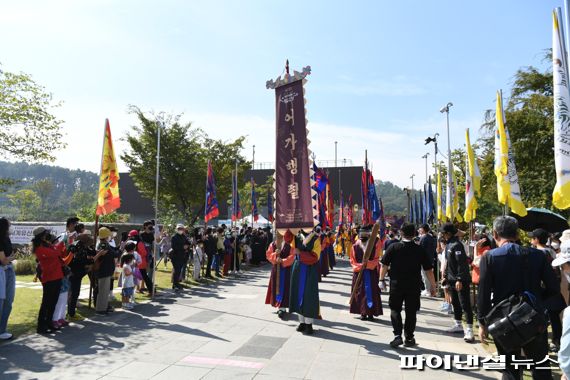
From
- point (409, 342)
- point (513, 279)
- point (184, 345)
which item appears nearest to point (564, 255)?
point (513, 279)

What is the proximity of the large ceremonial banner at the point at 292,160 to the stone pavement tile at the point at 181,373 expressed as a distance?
339cm

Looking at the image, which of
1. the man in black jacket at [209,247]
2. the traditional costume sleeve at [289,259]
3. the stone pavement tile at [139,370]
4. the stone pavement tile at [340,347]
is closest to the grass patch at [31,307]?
the man in black jacket at [209,247]

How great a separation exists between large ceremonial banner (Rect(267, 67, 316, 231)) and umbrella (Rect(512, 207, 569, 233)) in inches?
276

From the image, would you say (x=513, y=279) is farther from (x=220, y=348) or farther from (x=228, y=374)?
(x=220, y=348)

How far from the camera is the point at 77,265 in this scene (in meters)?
8.32

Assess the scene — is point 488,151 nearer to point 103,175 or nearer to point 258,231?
point 258,231

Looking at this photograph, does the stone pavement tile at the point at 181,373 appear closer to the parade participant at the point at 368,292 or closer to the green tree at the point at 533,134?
the parade participant at the point at 368,292

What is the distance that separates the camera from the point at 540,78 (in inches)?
875

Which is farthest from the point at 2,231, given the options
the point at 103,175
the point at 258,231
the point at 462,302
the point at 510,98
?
the point at 510,98

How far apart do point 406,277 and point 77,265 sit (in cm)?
643

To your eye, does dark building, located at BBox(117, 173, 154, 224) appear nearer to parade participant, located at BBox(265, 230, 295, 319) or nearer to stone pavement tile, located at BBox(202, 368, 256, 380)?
parade participant, located at BBox(265, 230, 295, 319)

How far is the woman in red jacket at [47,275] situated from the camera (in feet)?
22.8

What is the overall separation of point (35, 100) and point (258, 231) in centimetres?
1333

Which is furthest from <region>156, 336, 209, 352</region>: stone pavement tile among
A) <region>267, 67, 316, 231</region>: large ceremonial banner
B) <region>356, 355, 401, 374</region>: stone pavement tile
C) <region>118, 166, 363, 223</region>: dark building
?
<region>118, 166, 363, 223</region>: dark building
